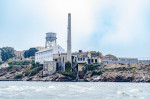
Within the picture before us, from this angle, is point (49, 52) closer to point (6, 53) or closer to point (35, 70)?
point (35, 70)

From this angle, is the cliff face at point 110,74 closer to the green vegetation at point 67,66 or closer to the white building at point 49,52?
the green vegetation at point 67,66

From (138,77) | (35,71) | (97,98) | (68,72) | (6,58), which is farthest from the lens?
(6,58)

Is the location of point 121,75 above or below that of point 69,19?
below

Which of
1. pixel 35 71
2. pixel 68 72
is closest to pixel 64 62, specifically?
pixel 68 72

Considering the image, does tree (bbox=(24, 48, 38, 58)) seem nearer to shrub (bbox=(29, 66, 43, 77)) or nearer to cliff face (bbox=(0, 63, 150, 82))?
cliff face (bbox=(0, 63, 150, 82))

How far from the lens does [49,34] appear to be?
363 ft

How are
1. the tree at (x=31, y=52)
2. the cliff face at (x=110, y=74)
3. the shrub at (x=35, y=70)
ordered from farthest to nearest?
the tree at (x=31, y=52), the shrub at (x=35, y=70), the cliff face at (x=110, y=74)

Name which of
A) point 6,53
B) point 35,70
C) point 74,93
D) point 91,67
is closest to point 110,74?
point 91,67

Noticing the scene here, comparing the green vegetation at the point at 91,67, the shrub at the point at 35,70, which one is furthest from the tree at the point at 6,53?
the green vegetation at the point at 91,67

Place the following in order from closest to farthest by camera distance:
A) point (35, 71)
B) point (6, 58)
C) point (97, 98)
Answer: point (97, 98) → point (35, 71) → point (6, 58)

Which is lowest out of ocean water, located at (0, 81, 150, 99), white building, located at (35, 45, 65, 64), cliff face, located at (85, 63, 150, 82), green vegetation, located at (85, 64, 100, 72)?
ocean water, located at (0, 81, 150, 99)

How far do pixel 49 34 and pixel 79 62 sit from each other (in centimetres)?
2236

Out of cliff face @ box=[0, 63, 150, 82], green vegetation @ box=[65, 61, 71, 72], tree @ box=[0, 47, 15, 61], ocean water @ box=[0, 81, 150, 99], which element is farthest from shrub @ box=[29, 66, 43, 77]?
ocean water @ box=[0, 81, 150, 99]

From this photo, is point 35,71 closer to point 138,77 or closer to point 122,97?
point 138,77
